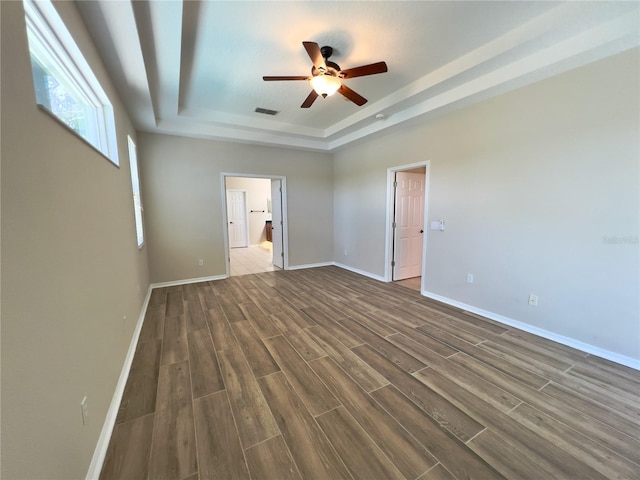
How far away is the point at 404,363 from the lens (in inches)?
86.8

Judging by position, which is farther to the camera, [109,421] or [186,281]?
[186,281]

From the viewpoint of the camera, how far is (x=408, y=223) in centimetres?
473

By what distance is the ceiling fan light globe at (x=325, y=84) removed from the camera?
7.79 ft

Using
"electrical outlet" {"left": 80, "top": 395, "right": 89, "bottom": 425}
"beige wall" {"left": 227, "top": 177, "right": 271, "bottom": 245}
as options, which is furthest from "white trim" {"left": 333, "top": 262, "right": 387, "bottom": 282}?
"electrical outlet" {"left": 80, "top": 395, "right": 89, "bottom": 425}

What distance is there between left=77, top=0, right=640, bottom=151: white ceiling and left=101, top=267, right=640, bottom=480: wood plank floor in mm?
2636

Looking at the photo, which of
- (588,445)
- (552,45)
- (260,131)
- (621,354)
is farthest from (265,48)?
(621,354)

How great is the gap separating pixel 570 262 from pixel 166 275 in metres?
5.51

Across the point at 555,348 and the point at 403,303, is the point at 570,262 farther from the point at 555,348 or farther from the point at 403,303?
the point at 403,303

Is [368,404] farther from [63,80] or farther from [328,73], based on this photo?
[63,80]

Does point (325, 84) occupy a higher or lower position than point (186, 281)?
higher

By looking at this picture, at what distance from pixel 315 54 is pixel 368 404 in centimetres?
273

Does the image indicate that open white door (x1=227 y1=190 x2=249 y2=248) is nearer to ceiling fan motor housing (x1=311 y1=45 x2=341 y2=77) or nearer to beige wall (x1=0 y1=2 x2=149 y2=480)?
ceiling fan motor housing (x1=311 y1=45 x2=341 y2=77)

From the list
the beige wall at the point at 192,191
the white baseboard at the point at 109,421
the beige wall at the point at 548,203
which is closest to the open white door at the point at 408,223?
the beige wall at the point at 548,203

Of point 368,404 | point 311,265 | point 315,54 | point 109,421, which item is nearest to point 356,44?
point 315,54
